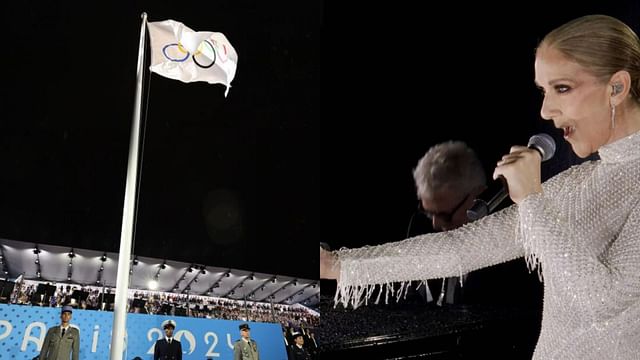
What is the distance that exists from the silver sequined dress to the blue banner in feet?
22.5

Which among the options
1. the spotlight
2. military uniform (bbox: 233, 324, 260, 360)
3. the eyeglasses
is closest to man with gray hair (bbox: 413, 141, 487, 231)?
the eyeglasses

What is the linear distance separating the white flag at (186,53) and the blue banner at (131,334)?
4098 millimetres

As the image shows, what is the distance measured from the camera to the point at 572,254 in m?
0.91

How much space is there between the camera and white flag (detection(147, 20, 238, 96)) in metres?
4.59

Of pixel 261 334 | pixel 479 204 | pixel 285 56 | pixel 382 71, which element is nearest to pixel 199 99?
pixel 285 56

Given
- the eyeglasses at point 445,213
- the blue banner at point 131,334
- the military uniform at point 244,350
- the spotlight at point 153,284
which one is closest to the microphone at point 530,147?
the eyeglasses at point 445,213

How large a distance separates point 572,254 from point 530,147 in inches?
12.4

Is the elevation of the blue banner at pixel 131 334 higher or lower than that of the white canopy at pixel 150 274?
lower

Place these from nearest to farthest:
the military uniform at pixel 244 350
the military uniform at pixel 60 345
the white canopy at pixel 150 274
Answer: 1. the military uniform at pixel 60 345
2. the military uniform at pixel 244 350
3. the white canopy at pixel 150 274

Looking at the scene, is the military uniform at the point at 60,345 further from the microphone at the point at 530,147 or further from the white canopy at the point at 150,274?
the microphone at the point at 530,147

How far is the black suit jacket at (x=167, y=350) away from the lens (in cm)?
726

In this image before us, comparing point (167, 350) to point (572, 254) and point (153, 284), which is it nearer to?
point (153, 284)

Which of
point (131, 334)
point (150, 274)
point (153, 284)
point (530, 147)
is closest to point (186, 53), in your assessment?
point (530, 147)

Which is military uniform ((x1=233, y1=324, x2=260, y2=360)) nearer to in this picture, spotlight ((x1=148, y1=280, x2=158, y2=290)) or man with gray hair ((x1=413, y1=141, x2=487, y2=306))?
spotlight ((x1=148, y1=280, x2=158, y2=290))
